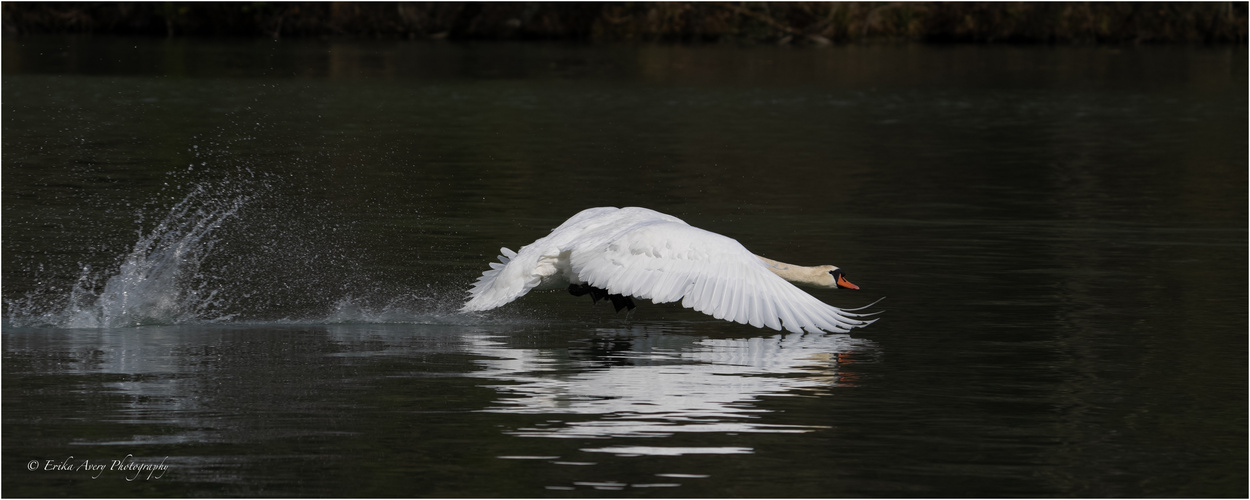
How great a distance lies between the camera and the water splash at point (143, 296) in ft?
39.9

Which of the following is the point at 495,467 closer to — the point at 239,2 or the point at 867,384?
the point at 867,384

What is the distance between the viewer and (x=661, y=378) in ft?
34.0

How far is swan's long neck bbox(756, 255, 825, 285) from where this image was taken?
12047mm

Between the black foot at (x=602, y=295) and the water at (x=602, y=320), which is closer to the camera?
the water at (x=602, y=320)

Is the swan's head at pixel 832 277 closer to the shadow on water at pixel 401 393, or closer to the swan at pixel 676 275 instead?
the swan at pixel 676 275

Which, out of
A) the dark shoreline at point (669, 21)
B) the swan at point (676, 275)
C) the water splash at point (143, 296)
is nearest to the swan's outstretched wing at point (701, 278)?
the swan at point (676, 275)

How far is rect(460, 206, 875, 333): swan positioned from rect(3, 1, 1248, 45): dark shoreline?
5459 cm

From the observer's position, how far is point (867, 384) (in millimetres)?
10211

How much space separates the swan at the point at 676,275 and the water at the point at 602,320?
0.25 m

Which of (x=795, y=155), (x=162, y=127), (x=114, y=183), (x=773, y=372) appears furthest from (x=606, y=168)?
(x=773, y=372)

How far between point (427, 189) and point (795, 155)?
732cm

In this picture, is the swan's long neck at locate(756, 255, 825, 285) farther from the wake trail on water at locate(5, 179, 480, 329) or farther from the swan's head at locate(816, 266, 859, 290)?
the wake trail on water at locate(5, 179, 480, 329)

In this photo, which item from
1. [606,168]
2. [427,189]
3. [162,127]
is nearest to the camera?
[427,189]

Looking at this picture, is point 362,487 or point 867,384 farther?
point 867,384
